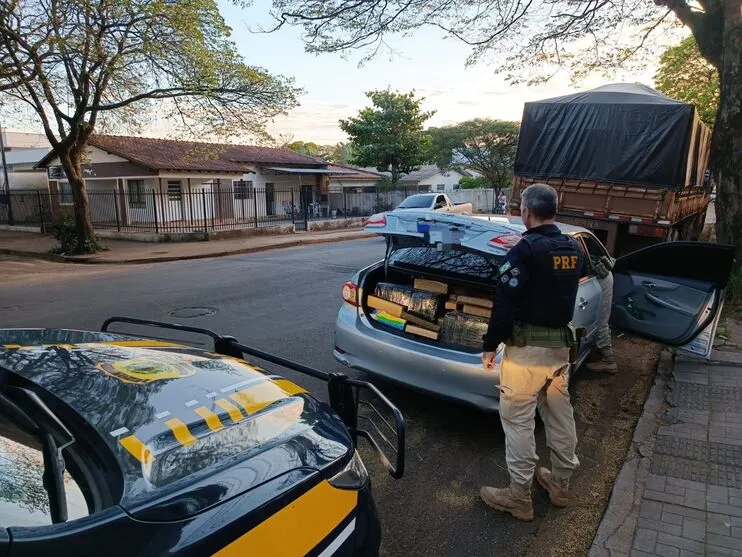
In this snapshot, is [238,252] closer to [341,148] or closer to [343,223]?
[343,223]

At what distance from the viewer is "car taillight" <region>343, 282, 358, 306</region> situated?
438 cm

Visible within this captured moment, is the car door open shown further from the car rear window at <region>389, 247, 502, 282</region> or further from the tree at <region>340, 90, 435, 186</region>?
the tree at <region>340, 90, 435, 186</region>

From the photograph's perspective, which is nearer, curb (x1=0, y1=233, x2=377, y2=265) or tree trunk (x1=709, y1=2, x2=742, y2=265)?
A: tree trunk (x1=709, y1=2, x2=742, y2=265)

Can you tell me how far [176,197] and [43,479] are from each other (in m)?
23.9

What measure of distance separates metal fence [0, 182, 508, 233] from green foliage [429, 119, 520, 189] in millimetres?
12541

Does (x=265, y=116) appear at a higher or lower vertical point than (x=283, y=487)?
higher

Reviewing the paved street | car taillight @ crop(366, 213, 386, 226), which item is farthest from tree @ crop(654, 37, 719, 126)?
car taillight @ crop(366, 213, 386, 226)

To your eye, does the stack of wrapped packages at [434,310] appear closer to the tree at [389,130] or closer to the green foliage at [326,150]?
the tree at [389,130]

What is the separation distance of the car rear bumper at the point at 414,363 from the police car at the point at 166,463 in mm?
1506

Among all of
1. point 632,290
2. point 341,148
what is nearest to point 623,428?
point 632,290

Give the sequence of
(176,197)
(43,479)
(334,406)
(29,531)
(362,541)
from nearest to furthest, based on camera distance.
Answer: (29,531)
(43,479)
(362,541)
(334,406)
(176,197)

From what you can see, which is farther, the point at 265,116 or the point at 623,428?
the point at 265,116

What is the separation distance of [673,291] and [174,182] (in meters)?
23.8

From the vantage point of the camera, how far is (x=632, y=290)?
5332 mm
